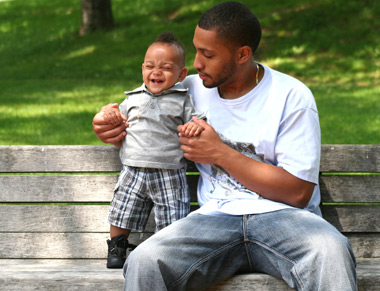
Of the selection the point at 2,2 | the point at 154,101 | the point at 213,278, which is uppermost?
the point at 2,2

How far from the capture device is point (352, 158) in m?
3.49

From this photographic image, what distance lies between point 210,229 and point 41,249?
111 cm

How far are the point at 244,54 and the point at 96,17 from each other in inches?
533

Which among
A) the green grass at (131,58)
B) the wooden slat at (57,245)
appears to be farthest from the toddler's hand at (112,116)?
the green grass at (131,58)

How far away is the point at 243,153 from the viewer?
3256 mm

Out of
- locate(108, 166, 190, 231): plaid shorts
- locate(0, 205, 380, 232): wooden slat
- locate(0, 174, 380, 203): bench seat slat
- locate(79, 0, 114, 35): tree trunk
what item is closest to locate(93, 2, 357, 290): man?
locate(108, 166, 190, 231): plaid shorts

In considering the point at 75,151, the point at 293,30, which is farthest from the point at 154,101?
the point at 293,30

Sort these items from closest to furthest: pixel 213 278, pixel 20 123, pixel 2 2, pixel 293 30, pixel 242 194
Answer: pixel 213 278 → pixel 242 194 → pixel 20 123 → pixel 293 30 → pixel 2 2

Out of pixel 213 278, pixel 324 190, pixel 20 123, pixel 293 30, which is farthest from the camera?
pixel 293 30

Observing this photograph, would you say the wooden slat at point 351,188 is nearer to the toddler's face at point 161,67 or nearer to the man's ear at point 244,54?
the man's ear at point 244,54

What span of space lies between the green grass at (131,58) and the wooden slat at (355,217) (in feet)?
10.5

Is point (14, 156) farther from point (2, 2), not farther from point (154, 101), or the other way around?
point (2, 2)

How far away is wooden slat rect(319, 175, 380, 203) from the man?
21cm

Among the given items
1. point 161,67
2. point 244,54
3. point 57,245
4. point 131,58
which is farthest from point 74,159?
point 131,58
